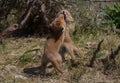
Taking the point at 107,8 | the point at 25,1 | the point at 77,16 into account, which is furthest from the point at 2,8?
the point at 107,8

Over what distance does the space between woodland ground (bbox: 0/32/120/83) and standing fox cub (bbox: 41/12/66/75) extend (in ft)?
0.85

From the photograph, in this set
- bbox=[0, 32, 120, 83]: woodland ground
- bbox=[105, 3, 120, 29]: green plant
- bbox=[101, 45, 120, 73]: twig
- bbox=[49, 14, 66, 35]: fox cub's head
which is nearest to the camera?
bbox=[0, 32, 120, 83]: woodland ground

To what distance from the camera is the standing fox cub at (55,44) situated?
24.1ft

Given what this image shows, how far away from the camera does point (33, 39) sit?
32.7 feet

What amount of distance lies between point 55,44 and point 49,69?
523mm

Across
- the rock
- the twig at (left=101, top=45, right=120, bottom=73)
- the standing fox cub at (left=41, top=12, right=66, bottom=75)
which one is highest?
the standing fox cub at (left=41, top=12, right=66, bottom=75)

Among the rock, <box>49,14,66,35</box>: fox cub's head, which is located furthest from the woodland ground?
<box>49,14,66,35</box>: fox cub's head

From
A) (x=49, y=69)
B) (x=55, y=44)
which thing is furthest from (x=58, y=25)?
(x=49, y=69)

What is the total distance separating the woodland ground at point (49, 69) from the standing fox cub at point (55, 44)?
26cm

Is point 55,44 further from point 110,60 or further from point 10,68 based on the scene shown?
point 110,60

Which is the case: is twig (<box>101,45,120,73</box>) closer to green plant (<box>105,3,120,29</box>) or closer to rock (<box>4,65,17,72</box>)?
rock (<box>4,65,17,72</box>)

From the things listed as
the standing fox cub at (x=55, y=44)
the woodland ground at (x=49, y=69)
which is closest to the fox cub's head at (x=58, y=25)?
the standing fox cub at (x=55, y=44)

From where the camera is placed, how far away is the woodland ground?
730 cm

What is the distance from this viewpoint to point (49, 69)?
25.6 feet
